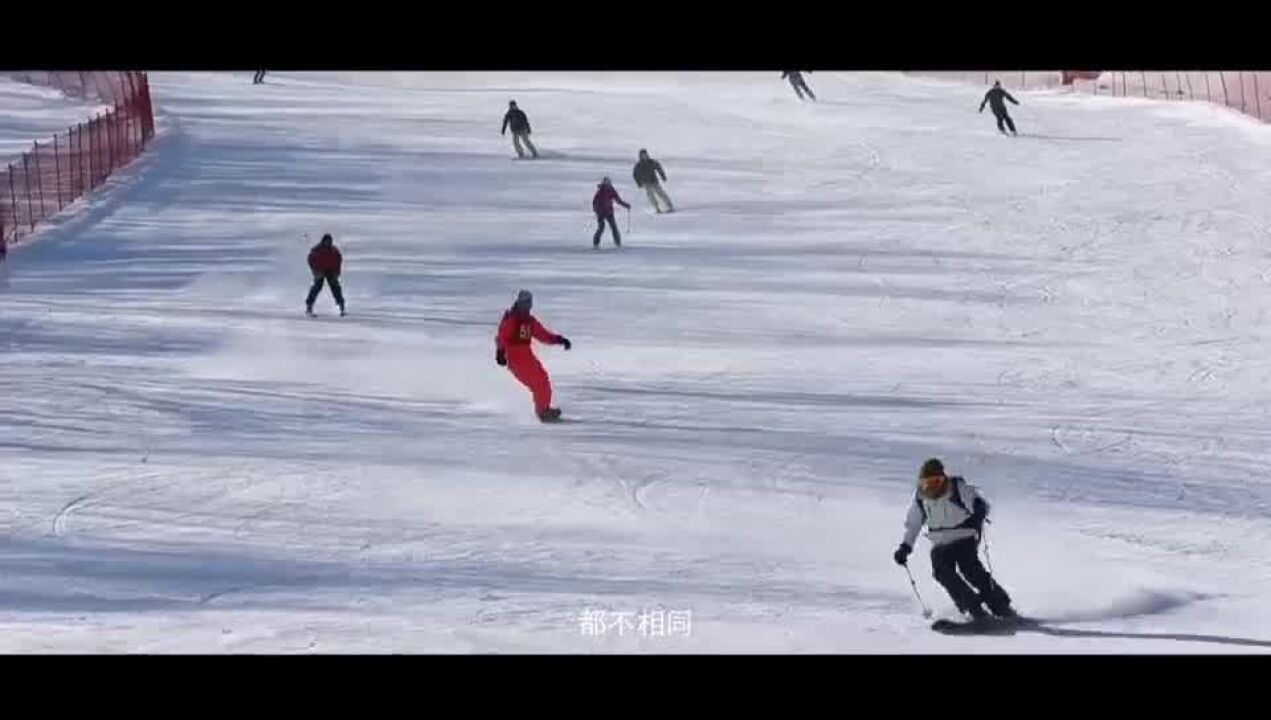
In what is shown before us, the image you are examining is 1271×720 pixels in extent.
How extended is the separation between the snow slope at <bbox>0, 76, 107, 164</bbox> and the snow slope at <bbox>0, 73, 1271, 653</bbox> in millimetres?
1821

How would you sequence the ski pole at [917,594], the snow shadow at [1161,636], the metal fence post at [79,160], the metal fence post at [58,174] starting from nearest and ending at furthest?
1. the snow shadow at [1161,636]
2. the ski pole at [917,594]
3. the metal fence post at [58,174]
4. the metal fence post at [79,160]

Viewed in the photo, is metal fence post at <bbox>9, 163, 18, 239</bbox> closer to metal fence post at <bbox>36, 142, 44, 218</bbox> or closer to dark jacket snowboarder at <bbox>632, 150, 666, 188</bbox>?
metal fence post at <bbox>36, 142, 44, 218</bbox>

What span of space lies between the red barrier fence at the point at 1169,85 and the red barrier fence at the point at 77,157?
1014 cm

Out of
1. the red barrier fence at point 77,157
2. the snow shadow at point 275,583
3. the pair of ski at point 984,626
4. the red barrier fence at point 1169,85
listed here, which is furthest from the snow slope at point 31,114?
the pair of ski at point 984,626

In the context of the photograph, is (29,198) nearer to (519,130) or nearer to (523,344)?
(519,130)

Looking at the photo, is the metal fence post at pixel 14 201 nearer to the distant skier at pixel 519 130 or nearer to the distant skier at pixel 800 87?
the distant skier at pixel 519 130

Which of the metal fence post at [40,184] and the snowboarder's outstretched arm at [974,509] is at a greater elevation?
the metal fence post at [40,184]

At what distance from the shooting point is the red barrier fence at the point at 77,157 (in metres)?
20.4

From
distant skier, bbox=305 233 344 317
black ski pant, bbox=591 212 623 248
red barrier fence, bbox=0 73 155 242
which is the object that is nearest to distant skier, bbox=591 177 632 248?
black ski pant, bbox=591 212 623 248

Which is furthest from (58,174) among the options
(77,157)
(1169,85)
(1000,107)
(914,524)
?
(914,524)

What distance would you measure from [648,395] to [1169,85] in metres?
15.5

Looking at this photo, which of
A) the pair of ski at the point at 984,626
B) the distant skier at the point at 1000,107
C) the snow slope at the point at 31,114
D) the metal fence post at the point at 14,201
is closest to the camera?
the pair of ski at the point at 984,626

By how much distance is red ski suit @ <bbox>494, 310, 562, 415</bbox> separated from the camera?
13.0 meters

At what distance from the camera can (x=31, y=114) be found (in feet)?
91.0
